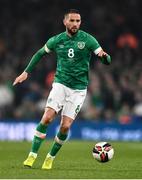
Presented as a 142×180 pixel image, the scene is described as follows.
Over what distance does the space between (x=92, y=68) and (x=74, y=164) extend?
12.1 m

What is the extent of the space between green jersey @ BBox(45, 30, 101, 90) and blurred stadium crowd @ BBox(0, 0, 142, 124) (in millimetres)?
10630

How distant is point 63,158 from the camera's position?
15.8 meters

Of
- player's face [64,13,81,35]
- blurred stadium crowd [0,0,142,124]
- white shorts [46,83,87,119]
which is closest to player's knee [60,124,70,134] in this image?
white shorts [46,83,87,119]

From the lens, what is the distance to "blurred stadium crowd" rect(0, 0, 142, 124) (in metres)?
23.5

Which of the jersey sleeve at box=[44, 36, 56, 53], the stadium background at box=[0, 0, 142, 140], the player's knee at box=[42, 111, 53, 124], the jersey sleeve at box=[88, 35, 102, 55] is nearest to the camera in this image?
the player's knee at box=[42, 111, 53, 124]

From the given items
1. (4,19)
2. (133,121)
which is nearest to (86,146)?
(133,121)

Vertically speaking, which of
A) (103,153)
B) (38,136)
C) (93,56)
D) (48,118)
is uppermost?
(48,118)

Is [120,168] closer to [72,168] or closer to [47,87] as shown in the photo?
[72,168]

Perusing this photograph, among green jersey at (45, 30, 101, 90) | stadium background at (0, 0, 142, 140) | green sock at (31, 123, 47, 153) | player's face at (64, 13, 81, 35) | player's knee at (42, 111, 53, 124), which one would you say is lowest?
stadium background at (0, 0, 142, 140)

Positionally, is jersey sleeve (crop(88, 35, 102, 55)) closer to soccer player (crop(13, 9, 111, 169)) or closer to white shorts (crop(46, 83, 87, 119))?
soccer player (crop(13, 9, 111, 169))

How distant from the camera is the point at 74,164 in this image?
13.9 m

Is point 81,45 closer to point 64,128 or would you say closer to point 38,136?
point 64,128

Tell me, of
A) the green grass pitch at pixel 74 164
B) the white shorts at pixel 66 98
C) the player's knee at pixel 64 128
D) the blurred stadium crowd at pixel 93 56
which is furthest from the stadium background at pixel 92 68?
the player's knee at pixel 64 128

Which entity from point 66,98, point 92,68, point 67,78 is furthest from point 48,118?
point 92,68
